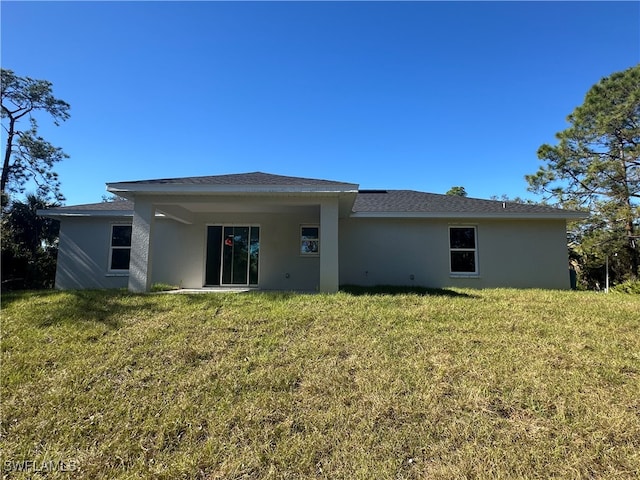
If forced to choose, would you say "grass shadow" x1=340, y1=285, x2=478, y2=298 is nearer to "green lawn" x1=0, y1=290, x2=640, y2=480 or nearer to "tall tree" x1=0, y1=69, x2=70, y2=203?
"green lawn" x1=0, y1=290, x2=640, y2=480

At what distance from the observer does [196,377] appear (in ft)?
14.1

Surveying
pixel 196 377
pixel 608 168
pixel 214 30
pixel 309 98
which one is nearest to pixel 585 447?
pixel 196 377

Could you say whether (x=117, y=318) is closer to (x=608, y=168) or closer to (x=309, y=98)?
(x=309, y=98)

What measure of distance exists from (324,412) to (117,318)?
4520mm

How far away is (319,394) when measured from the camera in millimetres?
3934

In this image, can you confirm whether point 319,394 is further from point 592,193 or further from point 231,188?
point 592,193

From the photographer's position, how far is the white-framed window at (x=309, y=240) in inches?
472

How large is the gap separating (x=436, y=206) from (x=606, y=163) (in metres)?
13.1

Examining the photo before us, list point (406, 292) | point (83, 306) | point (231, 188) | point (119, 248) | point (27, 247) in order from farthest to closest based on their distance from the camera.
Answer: point (27, 247) < point (119, 248) < point (406, 292) < point (231, 188) < point (83, 306)

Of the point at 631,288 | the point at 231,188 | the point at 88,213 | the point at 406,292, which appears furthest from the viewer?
the point at 631,288

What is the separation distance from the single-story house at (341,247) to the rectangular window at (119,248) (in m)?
0.03

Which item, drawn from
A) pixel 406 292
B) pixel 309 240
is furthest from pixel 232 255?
pixel 406 292

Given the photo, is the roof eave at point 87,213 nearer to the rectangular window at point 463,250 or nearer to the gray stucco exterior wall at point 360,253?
the gray stucco exterior wall at point 360,253

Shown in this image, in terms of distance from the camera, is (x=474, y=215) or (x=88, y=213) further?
(x=88, y=213)
